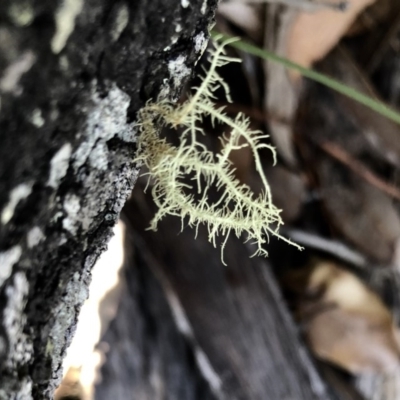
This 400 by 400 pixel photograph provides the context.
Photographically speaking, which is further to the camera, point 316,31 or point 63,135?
point 316,31

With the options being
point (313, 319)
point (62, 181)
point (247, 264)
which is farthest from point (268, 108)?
point (62, 181)

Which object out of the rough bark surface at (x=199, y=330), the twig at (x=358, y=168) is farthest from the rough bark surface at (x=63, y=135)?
the twig at (x=358, y=168)

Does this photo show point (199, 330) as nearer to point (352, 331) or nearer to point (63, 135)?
point (352, 331)

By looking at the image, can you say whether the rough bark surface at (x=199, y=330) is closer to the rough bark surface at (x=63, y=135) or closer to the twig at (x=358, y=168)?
the twig at (x=358, y=168)

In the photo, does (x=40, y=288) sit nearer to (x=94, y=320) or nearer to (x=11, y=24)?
(x=11, y=24)

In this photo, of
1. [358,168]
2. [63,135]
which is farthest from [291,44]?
[63,135]
